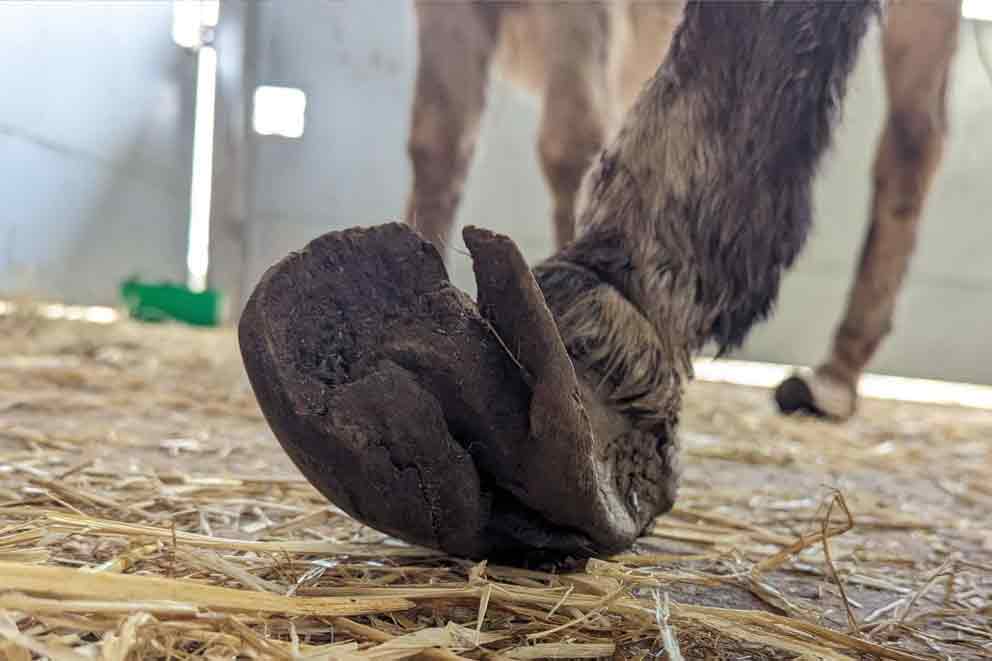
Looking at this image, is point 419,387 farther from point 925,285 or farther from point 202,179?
point 925,285

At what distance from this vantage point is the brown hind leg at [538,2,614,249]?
1.84 meters

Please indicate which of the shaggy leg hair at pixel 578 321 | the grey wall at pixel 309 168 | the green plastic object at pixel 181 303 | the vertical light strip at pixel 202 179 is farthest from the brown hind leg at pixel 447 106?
the green plastic object at pixel 181 303

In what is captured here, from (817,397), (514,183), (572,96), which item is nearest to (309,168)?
(514,183)

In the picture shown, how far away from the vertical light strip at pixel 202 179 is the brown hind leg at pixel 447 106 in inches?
58.7

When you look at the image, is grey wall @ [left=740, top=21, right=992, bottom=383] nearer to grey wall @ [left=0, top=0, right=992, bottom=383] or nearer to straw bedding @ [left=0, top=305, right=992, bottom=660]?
grey wall @ [left=0, top=0, right=992, bottom=383]

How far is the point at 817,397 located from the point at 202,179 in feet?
8.67

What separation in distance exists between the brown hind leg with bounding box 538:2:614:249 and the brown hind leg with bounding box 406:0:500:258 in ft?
0.52

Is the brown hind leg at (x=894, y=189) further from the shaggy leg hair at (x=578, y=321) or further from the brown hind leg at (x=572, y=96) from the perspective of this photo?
the shaggy leg hair at (x=578, y=321)

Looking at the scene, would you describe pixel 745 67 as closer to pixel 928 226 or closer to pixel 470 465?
pixel 470 465

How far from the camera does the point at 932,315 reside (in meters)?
5.55

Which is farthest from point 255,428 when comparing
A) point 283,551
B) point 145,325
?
point 145,325

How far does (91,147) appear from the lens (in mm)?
2533

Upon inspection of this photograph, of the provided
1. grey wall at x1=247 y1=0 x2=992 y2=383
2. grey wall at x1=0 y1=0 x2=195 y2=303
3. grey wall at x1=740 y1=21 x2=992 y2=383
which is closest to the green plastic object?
grey wall at x1=0 y1=0 x2=195 y2=303

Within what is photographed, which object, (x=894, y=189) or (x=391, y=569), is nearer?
(x=391, y=569)
